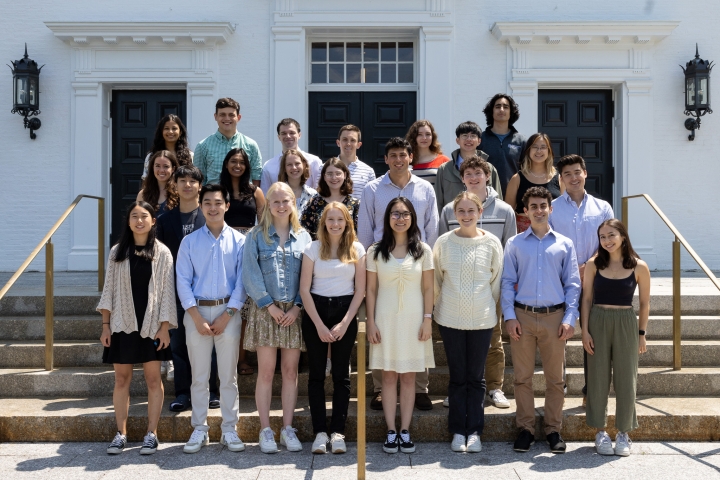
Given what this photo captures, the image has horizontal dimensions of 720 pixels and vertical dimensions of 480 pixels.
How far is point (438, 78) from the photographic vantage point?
372 inches

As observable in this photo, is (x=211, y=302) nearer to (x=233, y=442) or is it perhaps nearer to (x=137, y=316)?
(x=137, y=316)

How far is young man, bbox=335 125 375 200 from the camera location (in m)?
6.40

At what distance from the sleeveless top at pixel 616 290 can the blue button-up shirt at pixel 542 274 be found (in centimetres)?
16

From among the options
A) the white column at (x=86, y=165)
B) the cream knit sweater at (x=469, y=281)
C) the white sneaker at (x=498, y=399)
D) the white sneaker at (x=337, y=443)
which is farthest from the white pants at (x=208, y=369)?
the white column at (x=86, y=165)

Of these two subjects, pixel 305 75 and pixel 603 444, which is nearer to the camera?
pixel 603 444

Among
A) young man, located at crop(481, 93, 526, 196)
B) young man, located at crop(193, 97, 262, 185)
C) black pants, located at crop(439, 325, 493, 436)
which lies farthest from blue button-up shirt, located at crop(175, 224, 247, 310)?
young man, located at crop(481, 93, 526, 196)

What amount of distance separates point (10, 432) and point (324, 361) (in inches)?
93.4

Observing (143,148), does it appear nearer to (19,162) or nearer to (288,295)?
(19,162)

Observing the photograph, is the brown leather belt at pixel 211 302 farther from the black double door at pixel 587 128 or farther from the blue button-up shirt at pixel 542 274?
the black double door at pixel 587 128

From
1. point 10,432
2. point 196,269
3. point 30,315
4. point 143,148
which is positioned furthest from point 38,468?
point 143,148

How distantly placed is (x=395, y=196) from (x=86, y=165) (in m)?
5.31

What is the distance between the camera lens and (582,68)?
9.48 m

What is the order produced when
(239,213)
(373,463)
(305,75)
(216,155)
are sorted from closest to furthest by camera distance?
(373,463), (239,213), (216,155), (305,75)

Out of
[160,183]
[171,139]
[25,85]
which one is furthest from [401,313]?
[25,85]
